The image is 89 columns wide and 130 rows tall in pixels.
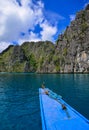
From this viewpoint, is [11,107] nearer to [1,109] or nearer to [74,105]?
[1,109]

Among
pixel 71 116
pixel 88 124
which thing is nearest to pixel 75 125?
pixel 88 124

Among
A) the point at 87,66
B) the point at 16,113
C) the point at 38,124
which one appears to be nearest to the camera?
the point at 38,124

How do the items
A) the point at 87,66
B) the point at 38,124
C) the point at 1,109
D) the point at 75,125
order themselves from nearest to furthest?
the point at 75,125 < the point at 38,124 < the point at 1,109 < the point at 87,66

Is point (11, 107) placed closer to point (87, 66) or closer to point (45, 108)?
point (45, 108)

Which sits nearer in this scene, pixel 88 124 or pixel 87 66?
pixel 88 124

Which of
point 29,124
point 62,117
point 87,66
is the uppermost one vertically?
point 87,66

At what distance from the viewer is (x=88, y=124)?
18.5 metres

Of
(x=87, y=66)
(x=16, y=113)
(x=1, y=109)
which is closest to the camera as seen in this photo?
(x=16, y=113)

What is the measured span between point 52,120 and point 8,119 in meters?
8.69

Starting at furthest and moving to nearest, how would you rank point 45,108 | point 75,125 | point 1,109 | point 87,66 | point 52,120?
point 87,66
point 1,109
point 45,108
point 52,120
point 75,125

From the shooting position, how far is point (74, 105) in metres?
33.2

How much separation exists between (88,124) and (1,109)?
704 inches

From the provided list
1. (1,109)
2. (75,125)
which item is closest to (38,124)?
(75,125)

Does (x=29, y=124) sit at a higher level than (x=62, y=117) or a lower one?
lower
